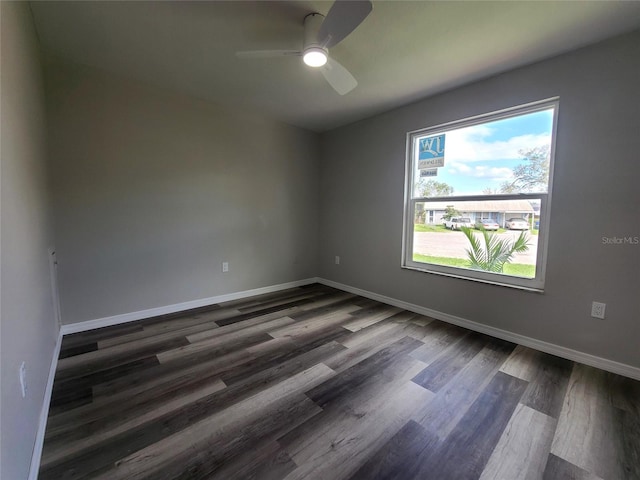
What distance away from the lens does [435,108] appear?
280 cm

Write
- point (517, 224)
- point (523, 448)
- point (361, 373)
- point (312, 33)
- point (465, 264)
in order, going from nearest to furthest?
point (523, 448)
point (312, 33)
point (361, 373)
point (517, 224)
point (465, 264)

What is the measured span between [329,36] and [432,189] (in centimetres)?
199

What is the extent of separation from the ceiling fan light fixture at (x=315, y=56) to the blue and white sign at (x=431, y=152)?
5.59ft

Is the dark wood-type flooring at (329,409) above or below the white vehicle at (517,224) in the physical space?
below

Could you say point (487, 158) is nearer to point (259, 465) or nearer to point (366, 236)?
point (366, 236)

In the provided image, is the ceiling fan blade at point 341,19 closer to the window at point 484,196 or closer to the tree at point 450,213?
the window at point 484,196

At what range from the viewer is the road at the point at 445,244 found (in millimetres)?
2453

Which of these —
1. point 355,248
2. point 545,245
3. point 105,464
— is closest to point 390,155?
point 355,248

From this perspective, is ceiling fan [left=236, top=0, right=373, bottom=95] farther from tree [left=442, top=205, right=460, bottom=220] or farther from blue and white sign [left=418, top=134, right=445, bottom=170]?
tree [left=442, top=205, right=460, bottom=220]

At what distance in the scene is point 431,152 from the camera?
2.97 meters

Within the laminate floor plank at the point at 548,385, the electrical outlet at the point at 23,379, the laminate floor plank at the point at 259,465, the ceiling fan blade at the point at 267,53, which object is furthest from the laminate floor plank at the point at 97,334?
the laminate floor plank at the point at 548,385

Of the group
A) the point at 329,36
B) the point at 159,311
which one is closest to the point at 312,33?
the point at 329,36

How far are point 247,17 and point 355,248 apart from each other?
2762 millimetres

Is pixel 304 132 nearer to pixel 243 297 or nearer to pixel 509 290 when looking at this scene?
pixel 243 297
